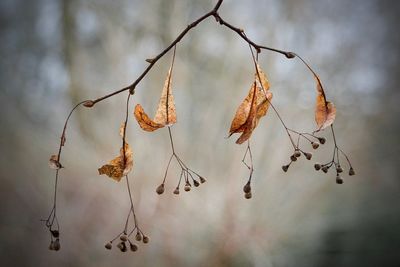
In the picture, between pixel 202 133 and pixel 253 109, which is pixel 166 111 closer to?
pixel 253 109

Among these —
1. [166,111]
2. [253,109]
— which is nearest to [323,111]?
[253,109]

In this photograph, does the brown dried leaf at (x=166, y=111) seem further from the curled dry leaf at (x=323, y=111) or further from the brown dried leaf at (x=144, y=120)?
the curled dry leaf at (x=323, y=111)

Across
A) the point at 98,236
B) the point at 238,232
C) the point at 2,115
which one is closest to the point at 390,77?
the point at 238,232

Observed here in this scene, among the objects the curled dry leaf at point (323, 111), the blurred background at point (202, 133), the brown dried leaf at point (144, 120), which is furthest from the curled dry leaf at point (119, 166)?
the blurred background at point (202, 133)

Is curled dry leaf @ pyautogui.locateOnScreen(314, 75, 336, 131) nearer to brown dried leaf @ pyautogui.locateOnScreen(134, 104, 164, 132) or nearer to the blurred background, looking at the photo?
brown dried leaf @ pyautogui.locateOnScreen(134, 104, 164, 132)

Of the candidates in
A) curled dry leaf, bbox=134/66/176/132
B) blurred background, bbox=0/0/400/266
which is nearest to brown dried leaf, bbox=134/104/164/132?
curled dry leaf, bbox=134/66/176/132

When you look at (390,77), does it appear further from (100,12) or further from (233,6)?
(100,12)
